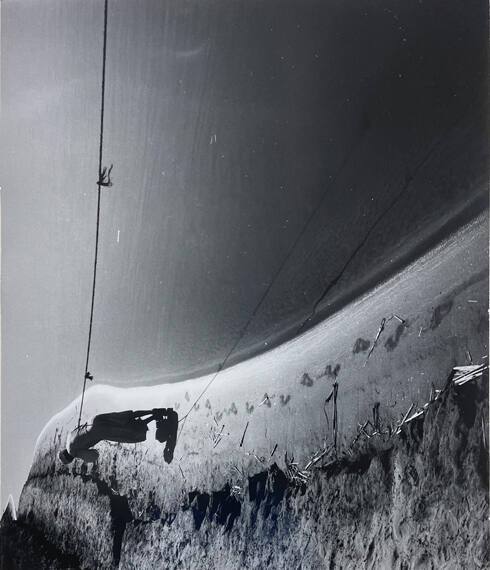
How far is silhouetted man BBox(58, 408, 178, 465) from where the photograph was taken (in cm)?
189

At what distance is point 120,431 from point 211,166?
70cm

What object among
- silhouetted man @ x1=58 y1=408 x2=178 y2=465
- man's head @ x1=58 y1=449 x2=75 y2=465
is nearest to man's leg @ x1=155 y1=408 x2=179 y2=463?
silhouetted man @ x1=58 y1=408 x2=178 y2=465

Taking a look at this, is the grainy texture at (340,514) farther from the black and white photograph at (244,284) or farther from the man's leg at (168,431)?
the man's leg at (168,431)

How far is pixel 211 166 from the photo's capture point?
183 centimetres

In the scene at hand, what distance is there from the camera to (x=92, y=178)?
2.20 m

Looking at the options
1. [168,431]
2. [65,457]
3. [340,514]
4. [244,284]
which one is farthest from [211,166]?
[65,457]

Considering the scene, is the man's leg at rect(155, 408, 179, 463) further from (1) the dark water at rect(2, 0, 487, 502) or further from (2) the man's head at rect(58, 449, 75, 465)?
(2) the man's head at rect(58, 449, 75, 465)

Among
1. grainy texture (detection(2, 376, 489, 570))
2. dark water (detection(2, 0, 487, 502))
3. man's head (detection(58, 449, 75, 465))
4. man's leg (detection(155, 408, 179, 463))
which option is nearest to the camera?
grainy texture (detection(2, 376, 489, 570))

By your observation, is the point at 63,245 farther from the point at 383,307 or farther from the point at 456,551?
the point at 456,551

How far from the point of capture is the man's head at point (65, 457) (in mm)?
2215

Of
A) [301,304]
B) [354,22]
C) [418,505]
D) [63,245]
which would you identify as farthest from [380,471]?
[63,245]

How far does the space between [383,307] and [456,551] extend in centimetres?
41

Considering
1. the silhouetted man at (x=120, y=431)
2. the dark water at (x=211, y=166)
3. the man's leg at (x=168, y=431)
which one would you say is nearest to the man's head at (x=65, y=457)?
the silhouetted man at (x=120, y=431)

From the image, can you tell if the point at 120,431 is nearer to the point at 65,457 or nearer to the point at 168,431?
the point at 168,431
